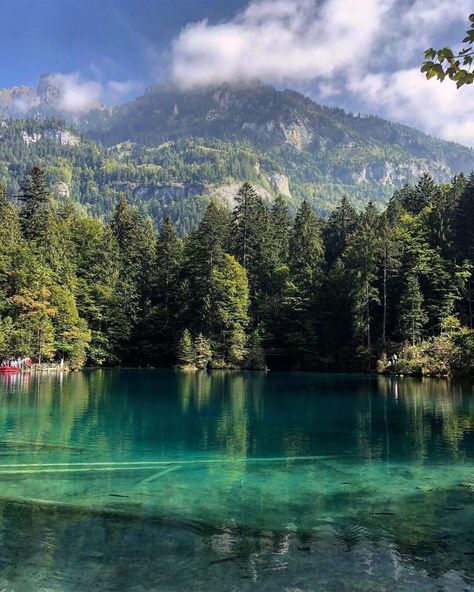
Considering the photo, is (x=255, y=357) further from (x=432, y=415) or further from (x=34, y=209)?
(x=432, y=415)

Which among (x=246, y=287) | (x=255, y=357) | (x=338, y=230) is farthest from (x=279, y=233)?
(x=255, y=357)

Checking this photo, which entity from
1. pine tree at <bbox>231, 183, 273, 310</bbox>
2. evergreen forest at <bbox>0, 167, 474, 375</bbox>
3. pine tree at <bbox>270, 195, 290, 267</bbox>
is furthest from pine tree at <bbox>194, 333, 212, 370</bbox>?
pine tree at <bbox>270, 195, 290, 267</bbox>

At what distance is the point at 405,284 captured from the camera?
203 feet

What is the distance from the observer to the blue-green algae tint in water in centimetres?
766

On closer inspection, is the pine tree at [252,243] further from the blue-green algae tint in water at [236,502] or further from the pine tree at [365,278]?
the blue-green algae tint in water at [236,502]

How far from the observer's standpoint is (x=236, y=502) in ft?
36.9

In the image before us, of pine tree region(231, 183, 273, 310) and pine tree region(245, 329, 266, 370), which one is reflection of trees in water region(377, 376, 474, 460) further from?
pine tree region(231, 183, 273, 310)

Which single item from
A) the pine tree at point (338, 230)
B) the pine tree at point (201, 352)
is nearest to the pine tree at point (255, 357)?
the pine tree at point (201, 352)

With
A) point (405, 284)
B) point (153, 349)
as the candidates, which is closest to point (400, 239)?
point (405, 284)

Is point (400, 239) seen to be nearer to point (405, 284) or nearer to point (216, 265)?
point (405, 284)

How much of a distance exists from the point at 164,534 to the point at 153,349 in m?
66.3

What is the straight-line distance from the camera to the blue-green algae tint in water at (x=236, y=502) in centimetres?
766

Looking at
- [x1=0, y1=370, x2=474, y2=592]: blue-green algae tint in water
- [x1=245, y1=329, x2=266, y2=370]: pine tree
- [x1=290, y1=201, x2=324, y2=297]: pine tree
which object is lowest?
[x1=0, y1=370, x2=474, y2=592]: blue-green algae tint in water

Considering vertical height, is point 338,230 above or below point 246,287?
above
